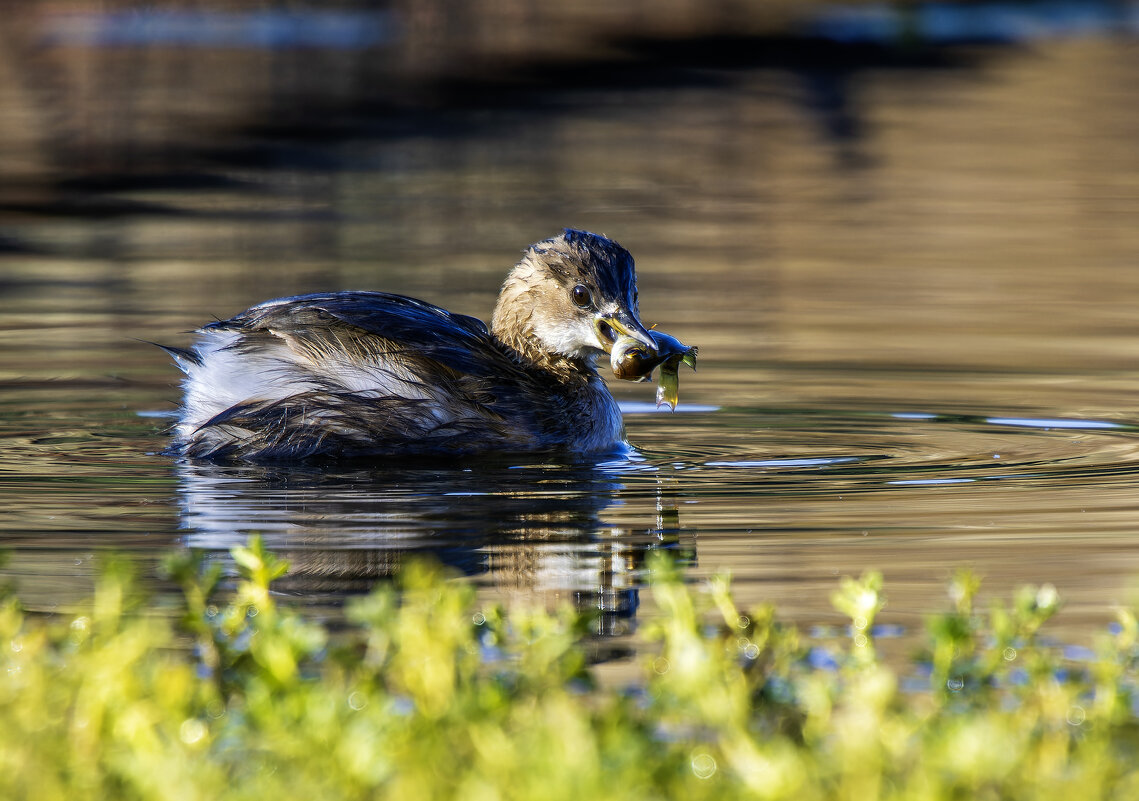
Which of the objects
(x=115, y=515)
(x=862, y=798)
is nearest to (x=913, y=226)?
(x=115, y=515)

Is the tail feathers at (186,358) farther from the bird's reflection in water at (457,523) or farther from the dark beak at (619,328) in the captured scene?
the dark beak at (619,328)

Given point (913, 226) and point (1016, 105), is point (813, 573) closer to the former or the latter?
point (913, 226)

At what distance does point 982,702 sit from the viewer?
4.07 m

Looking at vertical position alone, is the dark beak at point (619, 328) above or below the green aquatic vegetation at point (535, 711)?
above

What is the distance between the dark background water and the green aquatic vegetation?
785 mm

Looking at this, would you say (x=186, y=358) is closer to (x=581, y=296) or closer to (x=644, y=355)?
(x=581, y=296)

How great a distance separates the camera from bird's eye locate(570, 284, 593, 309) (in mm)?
8055

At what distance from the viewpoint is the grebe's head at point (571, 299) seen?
315 inches

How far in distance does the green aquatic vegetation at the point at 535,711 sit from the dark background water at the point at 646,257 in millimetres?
785

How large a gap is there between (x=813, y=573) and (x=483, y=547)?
1076 mm

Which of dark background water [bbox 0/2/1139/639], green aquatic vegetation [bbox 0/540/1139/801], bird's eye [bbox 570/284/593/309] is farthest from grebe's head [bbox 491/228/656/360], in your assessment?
green aquatic vegetation [bbox 0/540/1139/801]

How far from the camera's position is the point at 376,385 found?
749cm

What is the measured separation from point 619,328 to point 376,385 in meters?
1.12

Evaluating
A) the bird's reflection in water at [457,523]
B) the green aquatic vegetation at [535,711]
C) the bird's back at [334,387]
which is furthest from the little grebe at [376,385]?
the green aquatic vegetation at [535,711]
